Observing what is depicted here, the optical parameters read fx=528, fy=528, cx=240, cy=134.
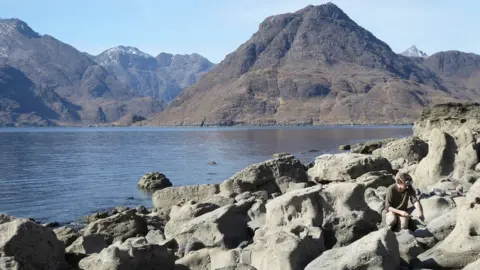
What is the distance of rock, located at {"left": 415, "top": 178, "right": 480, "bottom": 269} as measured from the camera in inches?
412

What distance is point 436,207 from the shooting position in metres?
14.2

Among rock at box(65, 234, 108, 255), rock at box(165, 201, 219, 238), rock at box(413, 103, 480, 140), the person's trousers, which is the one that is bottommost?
rock at box(65, 234, 108, 255)

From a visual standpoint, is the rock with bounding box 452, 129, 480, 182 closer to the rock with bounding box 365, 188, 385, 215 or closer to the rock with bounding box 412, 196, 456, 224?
the rock with bounding box 365, 188, 385, 215

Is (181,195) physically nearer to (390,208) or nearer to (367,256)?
(390,208)

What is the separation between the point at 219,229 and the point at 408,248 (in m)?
5.26

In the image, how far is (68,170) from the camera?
57.4 metres

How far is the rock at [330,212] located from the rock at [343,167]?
7633 mm

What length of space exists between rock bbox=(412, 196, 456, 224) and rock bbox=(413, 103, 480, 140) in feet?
91.5

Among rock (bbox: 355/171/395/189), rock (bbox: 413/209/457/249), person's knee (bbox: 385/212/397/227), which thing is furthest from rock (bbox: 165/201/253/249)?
rock (bbox: 355/171/395/189)

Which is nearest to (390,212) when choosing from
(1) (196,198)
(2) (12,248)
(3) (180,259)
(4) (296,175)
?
(3) (180,259)

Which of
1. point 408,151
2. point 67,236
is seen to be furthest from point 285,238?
point 408,151

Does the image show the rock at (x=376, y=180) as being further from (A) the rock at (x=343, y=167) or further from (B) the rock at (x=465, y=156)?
(B) the rock at (x=465, y=156)

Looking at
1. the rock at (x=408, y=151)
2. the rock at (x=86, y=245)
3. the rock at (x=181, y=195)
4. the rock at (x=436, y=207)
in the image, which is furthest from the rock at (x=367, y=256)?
the rock at (x=408, y=151)

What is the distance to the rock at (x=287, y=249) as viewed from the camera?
10.7m
